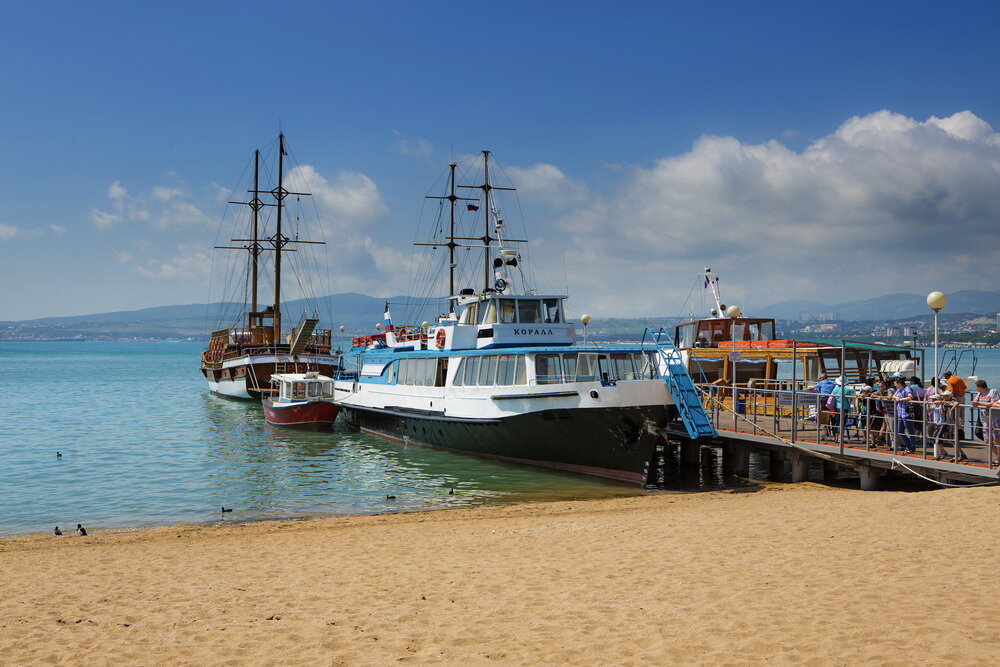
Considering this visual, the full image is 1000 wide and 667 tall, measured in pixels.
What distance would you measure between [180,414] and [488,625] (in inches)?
1519

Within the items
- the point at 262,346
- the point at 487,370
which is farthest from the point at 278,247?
the point at 487,370

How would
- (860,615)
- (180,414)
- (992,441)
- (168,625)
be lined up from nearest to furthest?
(860,615)
(168,625)
(992,441)
(180,414)

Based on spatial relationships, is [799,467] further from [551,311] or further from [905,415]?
[551,311]

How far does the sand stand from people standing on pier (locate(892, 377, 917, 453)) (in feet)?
6.44

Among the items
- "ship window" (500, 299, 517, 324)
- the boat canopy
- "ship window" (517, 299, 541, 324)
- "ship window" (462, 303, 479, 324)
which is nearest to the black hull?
"ship window" (462, 303, 479, 324)

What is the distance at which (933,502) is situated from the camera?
1302 centimetres

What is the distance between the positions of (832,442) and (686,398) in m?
3.47

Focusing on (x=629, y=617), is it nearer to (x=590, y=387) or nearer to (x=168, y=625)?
(x=168, y=625)

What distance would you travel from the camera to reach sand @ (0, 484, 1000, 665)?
7.04 metres

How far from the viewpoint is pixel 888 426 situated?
1630 cm

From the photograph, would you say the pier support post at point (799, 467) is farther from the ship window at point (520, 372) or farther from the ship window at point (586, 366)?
the ship window at point (520, 372)

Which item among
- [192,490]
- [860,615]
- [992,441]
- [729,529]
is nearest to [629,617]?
[860,615]

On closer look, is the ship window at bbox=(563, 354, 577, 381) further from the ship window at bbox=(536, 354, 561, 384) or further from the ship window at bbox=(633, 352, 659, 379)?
the ship window at bbox=(633, 352, 659, 379)

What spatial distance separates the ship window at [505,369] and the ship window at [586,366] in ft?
6.28
